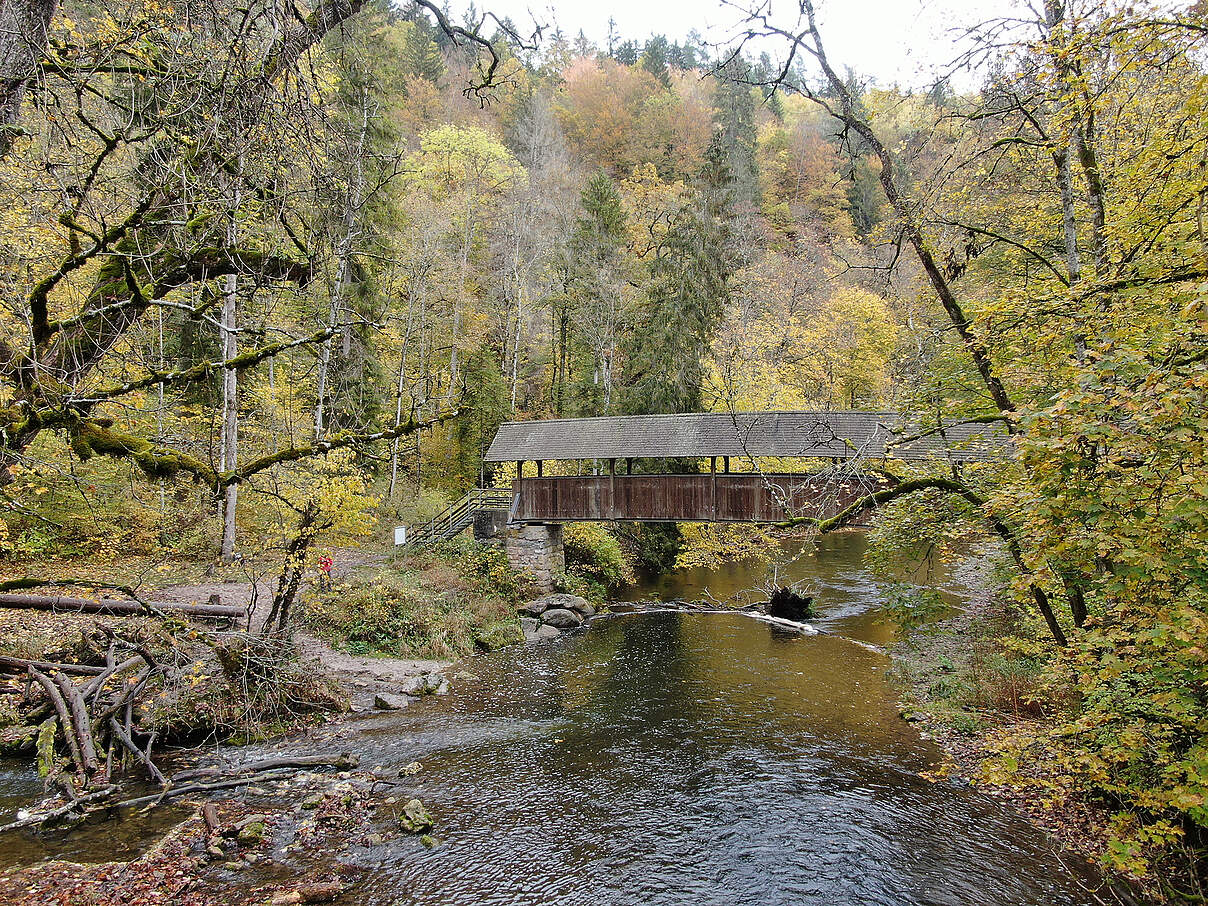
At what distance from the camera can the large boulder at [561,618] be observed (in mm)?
15453

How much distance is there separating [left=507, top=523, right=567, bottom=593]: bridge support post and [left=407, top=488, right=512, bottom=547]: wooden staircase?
1121 mm

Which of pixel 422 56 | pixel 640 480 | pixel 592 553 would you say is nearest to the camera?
pixel 640 480

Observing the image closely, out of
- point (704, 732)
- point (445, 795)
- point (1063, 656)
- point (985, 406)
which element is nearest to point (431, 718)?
point (445, 795)

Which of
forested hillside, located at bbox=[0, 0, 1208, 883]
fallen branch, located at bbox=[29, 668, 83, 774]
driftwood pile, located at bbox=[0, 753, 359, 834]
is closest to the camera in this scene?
forested hillside, located at bbox=[0, 0, 1208, 883]

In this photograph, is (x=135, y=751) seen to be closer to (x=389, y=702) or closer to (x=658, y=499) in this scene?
(x=389, y=702)

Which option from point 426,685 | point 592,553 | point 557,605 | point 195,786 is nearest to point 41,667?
point 195,786

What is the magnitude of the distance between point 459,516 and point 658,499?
5.88 metres

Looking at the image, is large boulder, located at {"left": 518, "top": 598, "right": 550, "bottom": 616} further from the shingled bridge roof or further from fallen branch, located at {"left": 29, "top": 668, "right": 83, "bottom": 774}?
fallen branch, located at {"left": 29, "top": 668, "right": 83, "bottom": 774}

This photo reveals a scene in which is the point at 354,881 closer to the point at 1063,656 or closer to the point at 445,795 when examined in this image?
the point at 445,795

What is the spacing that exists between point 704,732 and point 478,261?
2238cm

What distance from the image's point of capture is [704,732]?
913cm

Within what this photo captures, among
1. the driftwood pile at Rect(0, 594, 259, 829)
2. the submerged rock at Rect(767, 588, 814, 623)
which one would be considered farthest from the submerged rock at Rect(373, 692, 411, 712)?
the submerged rock at Rect(767, 588, 814, 623)

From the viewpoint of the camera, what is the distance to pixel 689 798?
7320 mm

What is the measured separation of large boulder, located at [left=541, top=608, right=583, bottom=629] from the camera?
50.7 feet
